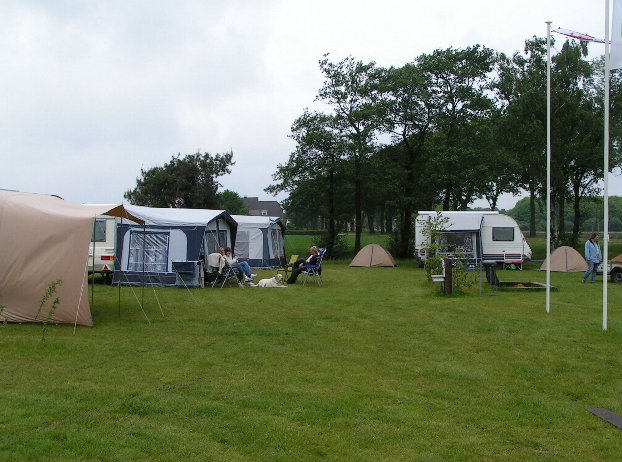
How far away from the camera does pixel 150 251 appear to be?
16.3m

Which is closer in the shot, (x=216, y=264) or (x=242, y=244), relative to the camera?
(x=216, y=264)

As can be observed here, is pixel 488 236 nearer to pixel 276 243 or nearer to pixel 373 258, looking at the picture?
pixel 373 258

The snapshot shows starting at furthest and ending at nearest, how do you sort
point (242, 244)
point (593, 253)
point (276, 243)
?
point (276, 243)
point (242, 244)
point (593, 253)

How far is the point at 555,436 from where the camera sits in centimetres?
455

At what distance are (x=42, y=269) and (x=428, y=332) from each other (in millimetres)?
5638

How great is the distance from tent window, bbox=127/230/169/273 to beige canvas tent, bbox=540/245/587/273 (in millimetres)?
13144

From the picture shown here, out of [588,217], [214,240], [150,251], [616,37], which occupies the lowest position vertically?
[150,251]

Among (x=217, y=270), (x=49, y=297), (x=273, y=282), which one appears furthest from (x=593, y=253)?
(x=49, y=297)

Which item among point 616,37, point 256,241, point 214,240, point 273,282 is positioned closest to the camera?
point 616,37

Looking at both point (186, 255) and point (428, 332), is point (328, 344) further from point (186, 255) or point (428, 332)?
point (186, 255)

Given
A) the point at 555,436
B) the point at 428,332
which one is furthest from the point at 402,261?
the point at 555,436

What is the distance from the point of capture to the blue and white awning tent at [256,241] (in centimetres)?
2278

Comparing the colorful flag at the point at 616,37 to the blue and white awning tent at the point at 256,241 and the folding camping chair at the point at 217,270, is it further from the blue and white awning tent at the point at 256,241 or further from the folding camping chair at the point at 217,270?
the blue and white awning tent at the point at 256,241

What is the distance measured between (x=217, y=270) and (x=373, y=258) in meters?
10.5
